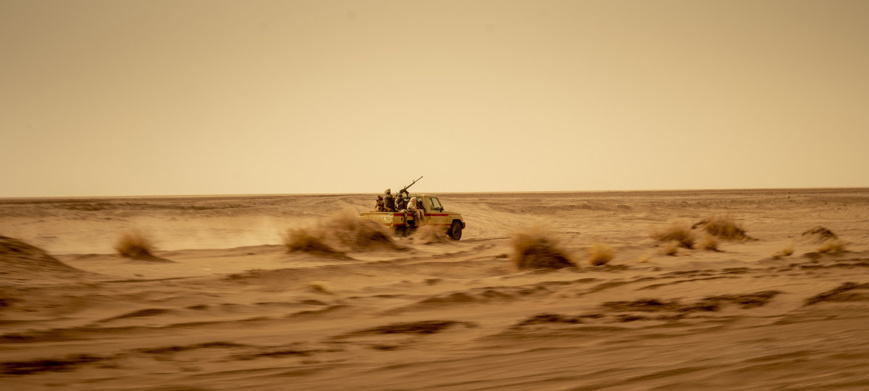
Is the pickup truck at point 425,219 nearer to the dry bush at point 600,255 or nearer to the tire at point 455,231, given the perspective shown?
the tire at point 455,231

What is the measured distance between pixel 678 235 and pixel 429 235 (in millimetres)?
7828

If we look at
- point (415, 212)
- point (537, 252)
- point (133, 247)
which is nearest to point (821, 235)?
point (537, 252)

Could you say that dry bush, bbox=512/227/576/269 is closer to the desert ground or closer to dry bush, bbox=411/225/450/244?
the desert ground

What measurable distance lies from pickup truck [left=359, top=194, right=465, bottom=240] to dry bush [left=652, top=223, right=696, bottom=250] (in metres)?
7.34

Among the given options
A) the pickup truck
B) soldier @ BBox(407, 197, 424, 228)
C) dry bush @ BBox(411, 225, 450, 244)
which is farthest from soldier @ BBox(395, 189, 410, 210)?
dry bush @ BBox(411, 225, 450, 244)

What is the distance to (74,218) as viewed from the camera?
3938 centimetres

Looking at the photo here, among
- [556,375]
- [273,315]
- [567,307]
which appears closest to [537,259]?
[567,307]

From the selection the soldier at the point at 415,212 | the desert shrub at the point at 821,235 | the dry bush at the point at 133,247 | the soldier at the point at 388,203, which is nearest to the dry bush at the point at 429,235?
the soldier at the point at 415,212

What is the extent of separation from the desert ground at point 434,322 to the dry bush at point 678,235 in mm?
3989

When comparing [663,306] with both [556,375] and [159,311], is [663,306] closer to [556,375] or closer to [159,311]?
[556,375]

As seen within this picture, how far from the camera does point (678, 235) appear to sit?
22516 mm

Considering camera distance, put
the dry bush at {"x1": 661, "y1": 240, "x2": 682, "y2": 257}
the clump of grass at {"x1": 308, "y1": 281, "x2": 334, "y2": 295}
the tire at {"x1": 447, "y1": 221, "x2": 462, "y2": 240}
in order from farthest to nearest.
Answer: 1. the tire at {"x1": 447, "y1": 221, "x2": 462, "y2": 240}
2. the dry bush at {"x1": 661, "y1": 240, "x2": 682, "y2": 257}
3. the clump of grass at {"x1": 308, "y1": 281, "x2": 334, "y2": 295}

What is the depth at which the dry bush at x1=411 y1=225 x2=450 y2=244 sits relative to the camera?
2435 cm

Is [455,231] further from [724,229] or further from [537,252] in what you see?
[537,252]
